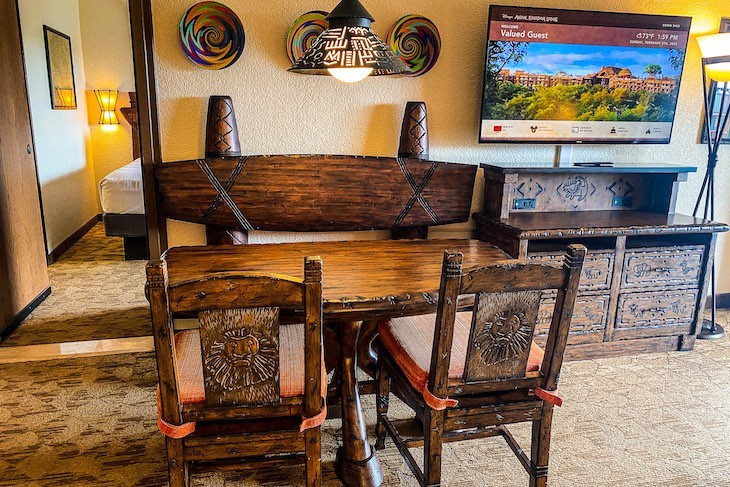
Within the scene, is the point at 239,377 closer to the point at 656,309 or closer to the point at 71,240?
the point at 656,309

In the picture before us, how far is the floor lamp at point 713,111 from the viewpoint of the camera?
2996 millimetres

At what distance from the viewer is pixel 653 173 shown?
11.0 feet

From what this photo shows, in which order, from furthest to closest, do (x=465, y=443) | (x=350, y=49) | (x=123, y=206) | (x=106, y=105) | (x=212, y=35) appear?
(x=106, y=105) < (x=123, y=206) < (x=212, y=35) < (x=465, y=443) < (x=350, y=49)

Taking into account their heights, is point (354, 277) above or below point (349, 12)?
below

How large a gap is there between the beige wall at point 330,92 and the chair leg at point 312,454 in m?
1.70

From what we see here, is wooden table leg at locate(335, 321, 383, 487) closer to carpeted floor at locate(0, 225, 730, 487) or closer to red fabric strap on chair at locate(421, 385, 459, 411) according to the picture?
carpeted floor at locate(0, 225, 730, 487)

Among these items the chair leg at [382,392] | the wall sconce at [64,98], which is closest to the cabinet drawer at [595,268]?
the chair leg at [382,392]

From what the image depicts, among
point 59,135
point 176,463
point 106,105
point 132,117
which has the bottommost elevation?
point 176,463

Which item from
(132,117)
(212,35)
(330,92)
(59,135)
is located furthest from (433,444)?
(132,117)

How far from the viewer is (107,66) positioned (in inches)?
258

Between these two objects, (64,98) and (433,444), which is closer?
(433,444)

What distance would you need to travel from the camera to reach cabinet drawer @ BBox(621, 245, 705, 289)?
310 cm

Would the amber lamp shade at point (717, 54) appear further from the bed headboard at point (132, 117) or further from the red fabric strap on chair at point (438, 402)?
the bed headboard at point (132, 117)

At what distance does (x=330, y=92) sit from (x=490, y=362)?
6.03 feet
